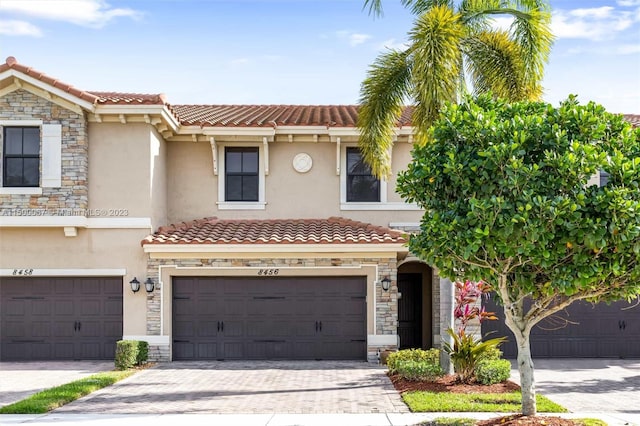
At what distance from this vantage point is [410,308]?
22.1 m

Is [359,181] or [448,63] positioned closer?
[448,63]

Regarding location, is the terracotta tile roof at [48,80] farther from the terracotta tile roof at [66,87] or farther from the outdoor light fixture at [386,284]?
the outdoor light fixture at [386,284]

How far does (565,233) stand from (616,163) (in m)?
1.13

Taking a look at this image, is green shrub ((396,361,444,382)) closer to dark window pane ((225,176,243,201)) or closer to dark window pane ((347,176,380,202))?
dark window pane ((347,176,380,202))

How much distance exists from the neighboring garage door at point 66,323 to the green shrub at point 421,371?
7793 mm

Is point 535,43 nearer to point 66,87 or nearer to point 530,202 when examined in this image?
point 530,202

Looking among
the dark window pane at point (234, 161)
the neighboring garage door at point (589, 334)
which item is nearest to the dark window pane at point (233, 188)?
the dark window pane at point (234, 161)

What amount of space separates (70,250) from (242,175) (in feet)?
16.9

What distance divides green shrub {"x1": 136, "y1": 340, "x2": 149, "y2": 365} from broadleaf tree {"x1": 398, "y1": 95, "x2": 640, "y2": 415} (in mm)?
9058

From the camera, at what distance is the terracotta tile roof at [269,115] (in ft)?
63.4

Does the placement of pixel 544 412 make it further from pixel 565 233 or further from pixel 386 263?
pixel 386 263

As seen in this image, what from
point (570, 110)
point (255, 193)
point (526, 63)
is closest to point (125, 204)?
point (255, 193)

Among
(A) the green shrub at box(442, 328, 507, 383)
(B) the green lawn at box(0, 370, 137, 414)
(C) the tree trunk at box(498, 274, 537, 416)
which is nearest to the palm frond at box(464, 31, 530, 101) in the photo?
(A) the green shrub at box(442, 328, 507, 383)

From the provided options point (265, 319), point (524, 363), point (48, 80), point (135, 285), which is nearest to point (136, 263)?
point (135, 285)
